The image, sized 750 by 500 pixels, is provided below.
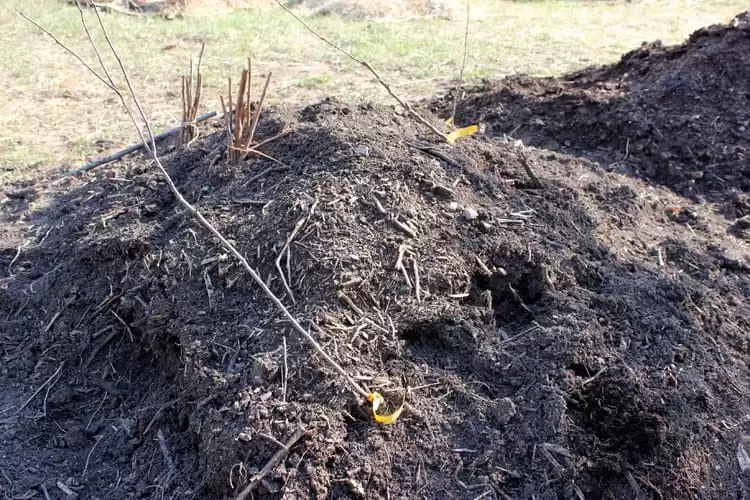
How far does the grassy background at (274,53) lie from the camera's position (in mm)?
6230

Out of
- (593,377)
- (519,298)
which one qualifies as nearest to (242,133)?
(519,298)

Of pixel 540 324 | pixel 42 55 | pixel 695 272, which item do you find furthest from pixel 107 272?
pixel 42 55

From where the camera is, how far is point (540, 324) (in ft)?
9.29

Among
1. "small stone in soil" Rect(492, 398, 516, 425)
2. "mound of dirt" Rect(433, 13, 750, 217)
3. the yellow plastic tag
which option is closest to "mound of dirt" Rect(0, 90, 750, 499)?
"small stone in soil" Rect(492, 398, 516, 425)

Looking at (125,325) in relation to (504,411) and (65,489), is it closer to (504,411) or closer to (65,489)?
(65,489)

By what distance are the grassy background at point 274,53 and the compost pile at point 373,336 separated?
2.55 m

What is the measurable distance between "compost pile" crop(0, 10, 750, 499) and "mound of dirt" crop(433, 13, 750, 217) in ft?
4.44

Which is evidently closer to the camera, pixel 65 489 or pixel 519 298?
pixel 65 489

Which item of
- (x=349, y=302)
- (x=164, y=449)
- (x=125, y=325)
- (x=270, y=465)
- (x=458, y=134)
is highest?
(x=458, y=134)

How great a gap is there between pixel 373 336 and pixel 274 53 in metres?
6.66

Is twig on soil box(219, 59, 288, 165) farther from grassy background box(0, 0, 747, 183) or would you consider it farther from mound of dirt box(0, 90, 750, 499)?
grassy background box(0, 0, 747, 183)

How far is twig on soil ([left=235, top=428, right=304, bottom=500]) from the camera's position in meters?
2.23

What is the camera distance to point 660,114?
549 cm

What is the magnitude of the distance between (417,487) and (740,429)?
1370 mm
